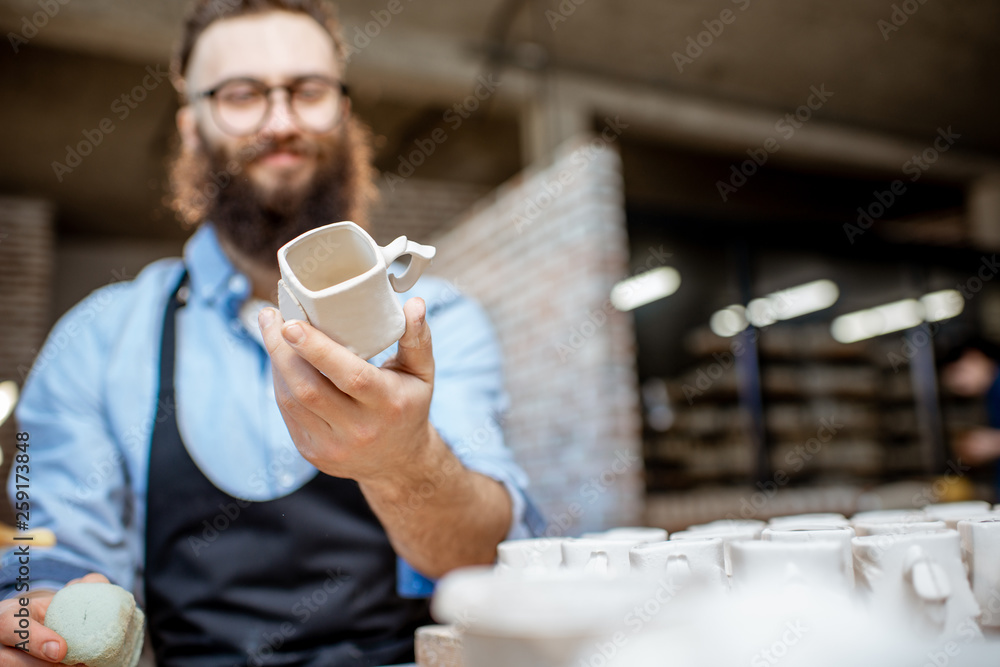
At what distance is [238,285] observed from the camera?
113cm

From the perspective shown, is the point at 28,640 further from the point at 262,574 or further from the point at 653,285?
the point at 653,285

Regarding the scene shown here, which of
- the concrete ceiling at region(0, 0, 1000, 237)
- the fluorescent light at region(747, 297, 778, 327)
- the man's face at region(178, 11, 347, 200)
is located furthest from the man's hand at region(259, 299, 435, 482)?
the fluorescent light at region(747, 297, 778, 327)

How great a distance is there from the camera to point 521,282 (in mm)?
3316

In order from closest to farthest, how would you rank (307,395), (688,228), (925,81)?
(307,395)
(688,228)
(925,81)

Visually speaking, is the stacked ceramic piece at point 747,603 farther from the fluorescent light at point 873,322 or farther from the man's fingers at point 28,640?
the fluorescent light at point 873,322

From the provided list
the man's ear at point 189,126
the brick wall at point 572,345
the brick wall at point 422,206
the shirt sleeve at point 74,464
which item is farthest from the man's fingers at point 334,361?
the brick wall at point 422,206

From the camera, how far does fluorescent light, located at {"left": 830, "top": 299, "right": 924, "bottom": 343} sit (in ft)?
20.4

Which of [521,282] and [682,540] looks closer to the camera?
[682,540]

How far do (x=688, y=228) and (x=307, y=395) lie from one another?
4280 mm

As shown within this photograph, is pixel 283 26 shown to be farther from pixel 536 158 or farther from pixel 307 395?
pixel 536 158

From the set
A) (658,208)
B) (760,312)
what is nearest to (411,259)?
(658,208)

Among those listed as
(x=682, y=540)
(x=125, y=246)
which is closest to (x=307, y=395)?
(x=682, y=540)

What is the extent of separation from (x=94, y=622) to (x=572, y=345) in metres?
2.41

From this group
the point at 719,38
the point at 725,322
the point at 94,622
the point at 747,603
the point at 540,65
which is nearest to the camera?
the point at 747,603
